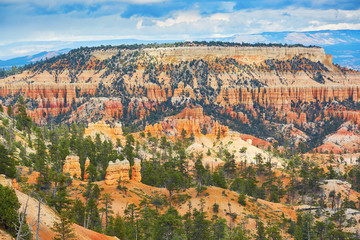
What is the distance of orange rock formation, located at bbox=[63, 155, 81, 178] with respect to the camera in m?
78.8

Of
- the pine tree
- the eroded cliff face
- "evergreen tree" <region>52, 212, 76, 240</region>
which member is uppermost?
"evergreen tree" <region>52, 212, 76, 240</region>

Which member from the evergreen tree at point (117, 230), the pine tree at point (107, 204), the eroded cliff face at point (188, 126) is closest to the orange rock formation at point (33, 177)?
the pine tree at point (107, 204)

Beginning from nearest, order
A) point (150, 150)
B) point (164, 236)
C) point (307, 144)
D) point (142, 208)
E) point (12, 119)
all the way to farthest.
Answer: point (164, 236)
point (142, 208)
point (12, 119)
point (150, 150)
point (307, 144)

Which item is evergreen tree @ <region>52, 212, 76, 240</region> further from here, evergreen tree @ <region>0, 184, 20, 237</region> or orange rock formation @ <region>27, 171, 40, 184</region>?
orange rock formation @ <region>27, 171, 40, 184</region>

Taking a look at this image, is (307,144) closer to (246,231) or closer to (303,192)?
(303,192)

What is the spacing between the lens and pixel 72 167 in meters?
79.6

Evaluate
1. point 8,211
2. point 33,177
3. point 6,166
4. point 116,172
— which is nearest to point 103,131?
point 116,172

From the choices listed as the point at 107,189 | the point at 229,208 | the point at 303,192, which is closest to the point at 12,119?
the point at 107,189

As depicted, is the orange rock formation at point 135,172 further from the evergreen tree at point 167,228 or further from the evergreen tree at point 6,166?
the evergreen tree at point 6,166

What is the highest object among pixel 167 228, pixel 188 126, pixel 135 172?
pixel 167 228

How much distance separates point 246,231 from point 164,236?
715 inches

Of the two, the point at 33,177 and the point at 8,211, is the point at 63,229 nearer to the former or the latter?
the point at 8,211

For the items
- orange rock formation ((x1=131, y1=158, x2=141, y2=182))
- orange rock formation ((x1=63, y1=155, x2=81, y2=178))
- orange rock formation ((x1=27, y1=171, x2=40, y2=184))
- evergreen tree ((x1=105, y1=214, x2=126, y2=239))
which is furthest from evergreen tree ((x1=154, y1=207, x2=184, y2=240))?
orange rock formation ((x1=63, y1=155, x2=81, y2=178))

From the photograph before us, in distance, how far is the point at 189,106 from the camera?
196125mm
